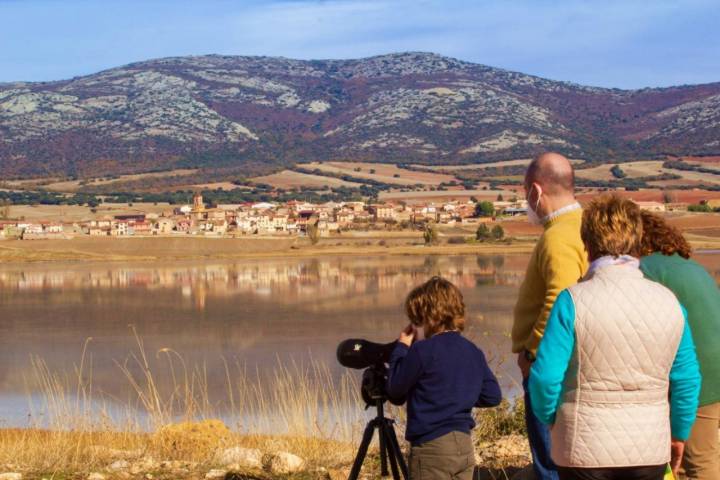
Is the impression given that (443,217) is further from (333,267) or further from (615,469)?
(615,469)

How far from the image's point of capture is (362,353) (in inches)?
144

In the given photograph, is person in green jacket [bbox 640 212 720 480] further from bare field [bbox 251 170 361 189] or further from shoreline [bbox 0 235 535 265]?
bare field [bbox 251 170 361 189]

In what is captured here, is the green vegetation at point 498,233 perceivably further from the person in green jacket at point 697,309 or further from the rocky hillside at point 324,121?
the rocky hillside at point 324,121

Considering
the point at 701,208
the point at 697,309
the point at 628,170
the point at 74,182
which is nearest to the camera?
the point at 697,309

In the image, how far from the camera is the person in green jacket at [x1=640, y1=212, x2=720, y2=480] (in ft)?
11.3

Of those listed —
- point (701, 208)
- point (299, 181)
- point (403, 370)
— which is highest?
point (299, 181)

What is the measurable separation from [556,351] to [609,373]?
0.16 m

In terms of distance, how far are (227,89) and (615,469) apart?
190 metres

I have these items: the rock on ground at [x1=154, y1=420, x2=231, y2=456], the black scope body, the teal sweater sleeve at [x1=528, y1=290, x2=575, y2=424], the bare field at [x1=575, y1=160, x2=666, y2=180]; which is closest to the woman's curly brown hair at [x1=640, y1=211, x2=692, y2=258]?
the teal sweater sleeve at [x1=528, y1=290, x2=575, y2=424]

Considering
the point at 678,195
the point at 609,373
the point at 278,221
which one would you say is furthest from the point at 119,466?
the point at 678,195

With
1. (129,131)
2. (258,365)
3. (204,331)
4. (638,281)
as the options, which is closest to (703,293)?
(638,281)

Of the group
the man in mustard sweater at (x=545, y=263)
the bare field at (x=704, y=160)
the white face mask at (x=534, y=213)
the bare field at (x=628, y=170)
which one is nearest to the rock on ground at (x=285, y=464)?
the man in mustard sweater at (x=545, y=263)

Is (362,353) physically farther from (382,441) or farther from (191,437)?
(191,437)

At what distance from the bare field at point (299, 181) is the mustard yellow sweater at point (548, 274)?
109 m
